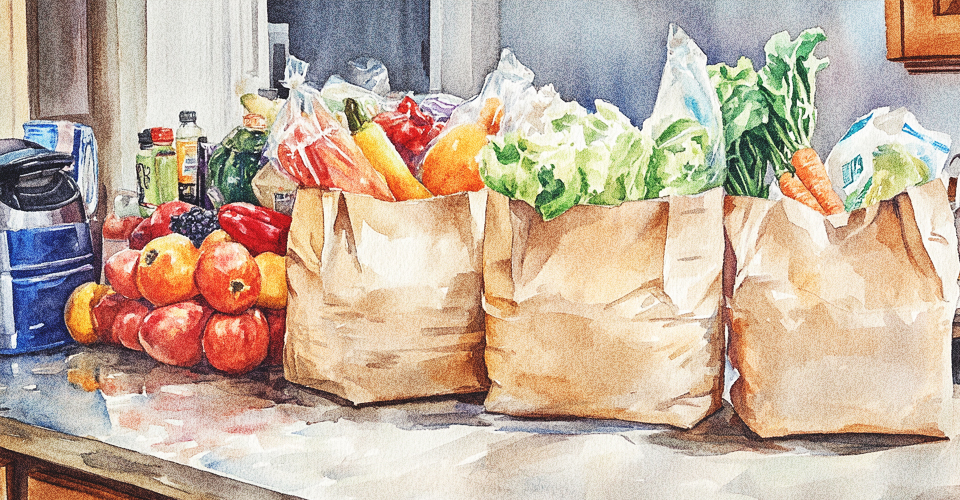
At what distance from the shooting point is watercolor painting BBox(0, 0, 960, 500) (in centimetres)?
69

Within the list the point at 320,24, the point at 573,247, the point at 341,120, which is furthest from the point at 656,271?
the point at 320,24

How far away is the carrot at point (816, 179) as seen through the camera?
78cm

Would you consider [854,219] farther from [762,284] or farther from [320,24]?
[320,24]

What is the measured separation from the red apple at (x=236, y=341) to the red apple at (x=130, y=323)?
0.45 ft

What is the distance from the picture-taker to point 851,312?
0.70 metres

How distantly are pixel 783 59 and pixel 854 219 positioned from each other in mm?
200

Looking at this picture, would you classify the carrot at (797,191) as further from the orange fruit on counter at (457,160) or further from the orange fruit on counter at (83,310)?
the orange fruit on counter at (83,310)

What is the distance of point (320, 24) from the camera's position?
184cm

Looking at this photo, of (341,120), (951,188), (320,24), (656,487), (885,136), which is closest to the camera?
(656,487)

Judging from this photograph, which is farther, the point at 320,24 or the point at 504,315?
the point at 320,24

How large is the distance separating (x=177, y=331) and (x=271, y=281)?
0.43 feet

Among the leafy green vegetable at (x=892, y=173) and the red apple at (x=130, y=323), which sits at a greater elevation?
the leafy green vegetable at (x=892, y=173)

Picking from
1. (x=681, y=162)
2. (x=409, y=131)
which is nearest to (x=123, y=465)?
(x=409, y=131)

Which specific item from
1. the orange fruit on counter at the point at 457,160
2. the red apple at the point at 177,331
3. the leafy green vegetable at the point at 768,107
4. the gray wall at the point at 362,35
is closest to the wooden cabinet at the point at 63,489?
the red apple at the point at 177,331
